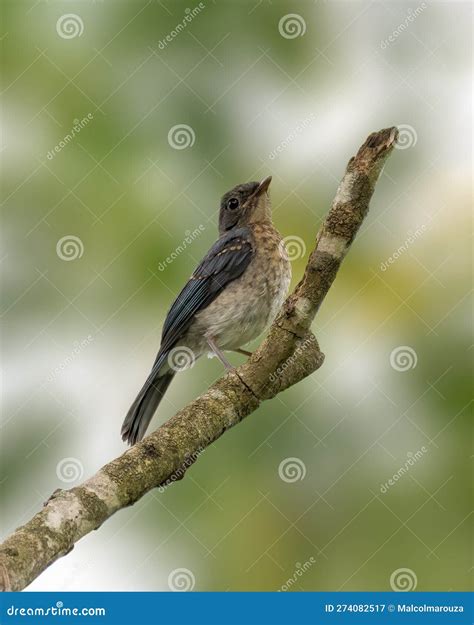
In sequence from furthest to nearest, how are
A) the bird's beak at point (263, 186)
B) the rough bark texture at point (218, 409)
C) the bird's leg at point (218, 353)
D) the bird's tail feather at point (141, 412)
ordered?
the bird's beak at point (263, 186) → the bird's leg at point (218, 353) → the bird's tail feather at point (141, 412) → the rough bark texture at point (218, 409)

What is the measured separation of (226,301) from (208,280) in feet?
0.62

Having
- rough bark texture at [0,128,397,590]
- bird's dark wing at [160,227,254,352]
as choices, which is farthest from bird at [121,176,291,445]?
rough bark texture at [0,128,397,590]

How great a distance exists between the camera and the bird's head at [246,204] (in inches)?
256

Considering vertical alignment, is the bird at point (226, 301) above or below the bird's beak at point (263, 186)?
below

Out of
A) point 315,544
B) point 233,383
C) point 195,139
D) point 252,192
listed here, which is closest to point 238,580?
point 315,544

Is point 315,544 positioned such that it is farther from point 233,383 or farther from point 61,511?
point 61,511

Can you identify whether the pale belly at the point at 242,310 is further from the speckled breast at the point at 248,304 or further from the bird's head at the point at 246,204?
the bird's head at the point at 246,204

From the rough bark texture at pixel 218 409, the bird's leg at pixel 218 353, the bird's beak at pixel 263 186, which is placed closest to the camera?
the rough bark texture at pixel 218 409

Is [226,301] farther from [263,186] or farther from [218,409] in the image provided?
[218,409]

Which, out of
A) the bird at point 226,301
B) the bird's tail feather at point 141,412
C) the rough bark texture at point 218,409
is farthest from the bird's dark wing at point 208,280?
the rough bark texture at point 218,409

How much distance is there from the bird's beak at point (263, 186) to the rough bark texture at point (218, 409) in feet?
5.48

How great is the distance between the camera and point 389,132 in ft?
13.5

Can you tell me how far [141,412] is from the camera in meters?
5.64

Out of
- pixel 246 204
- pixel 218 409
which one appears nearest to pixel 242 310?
pixel 246 204
